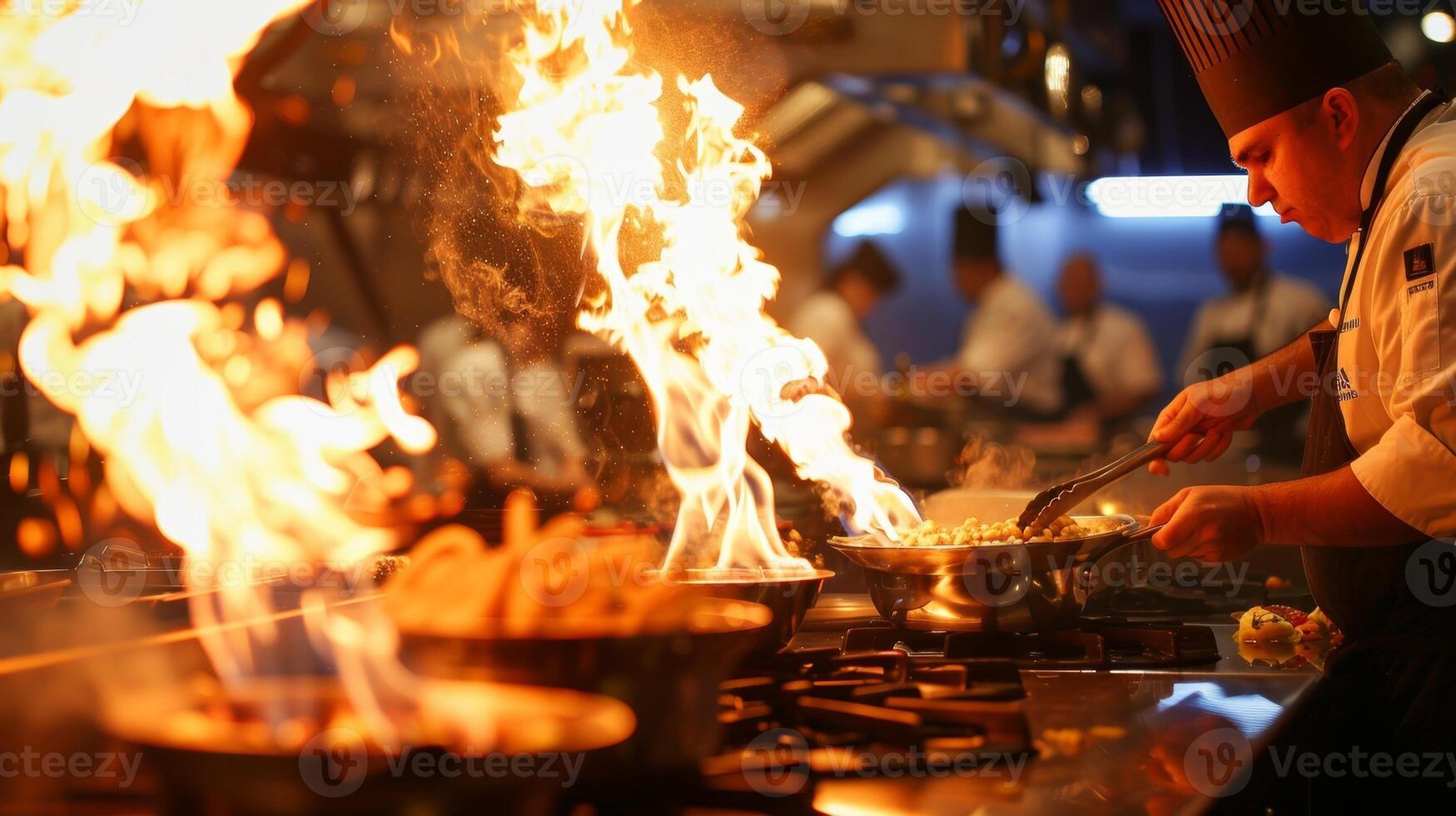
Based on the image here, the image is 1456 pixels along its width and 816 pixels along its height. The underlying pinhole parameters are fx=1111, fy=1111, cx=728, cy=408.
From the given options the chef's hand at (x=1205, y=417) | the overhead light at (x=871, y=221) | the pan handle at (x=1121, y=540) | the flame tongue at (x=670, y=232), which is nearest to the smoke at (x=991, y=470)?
the flame tongue at (x=670, y=232)

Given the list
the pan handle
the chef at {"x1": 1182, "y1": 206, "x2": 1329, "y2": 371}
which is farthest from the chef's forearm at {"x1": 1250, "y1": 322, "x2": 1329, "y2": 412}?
the chef at {"x1": 1182, "y1": 206, "x2": 1329, "y2": 371}

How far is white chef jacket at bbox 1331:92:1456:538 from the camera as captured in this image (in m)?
1.69

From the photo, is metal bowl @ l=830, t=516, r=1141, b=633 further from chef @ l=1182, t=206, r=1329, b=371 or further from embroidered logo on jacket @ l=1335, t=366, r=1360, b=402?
chef @ l=1182, t=206, r=1329, b=371

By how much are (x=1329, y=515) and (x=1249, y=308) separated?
18.4 ft

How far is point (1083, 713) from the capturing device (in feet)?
4.68

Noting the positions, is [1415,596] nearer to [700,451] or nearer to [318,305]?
[700,451]

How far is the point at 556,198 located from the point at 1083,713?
1713 mm

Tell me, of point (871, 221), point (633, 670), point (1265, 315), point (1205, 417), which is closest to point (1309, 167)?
point (1205, 417)

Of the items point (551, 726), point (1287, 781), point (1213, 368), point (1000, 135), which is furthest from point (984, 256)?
point (551, 726)

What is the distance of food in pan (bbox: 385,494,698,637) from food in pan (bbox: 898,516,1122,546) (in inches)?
31.8

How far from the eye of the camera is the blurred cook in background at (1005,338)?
7.23 meters

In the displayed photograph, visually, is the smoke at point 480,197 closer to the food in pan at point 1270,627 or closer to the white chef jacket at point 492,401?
the white chef jacket at point 492,401

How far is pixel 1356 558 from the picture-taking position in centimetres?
187

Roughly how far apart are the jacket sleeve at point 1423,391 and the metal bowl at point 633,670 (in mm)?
1210
